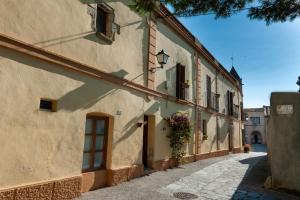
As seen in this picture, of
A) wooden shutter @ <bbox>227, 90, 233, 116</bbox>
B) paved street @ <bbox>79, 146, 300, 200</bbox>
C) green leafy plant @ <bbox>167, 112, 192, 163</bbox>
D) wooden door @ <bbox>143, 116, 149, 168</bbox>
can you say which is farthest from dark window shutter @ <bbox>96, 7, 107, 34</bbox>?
wooden shutter @ <bbox>227, 90, 233, 116</bbox>

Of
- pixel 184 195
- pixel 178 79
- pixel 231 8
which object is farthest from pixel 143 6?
pixel 178 79

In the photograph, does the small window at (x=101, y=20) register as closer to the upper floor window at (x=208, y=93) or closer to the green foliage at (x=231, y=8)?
the green foliage at (x=231, y=8)

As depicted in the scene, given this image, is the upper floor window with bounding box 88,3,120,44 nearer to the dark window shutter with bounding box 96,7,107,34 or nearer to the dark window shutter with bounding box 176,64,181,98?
the dark window shutter with bounding box 96,7,107,34

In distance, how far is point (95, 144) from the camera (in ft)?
22.6

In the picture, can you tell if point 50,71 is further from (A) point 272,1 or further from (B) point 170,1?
(A) point 272,1

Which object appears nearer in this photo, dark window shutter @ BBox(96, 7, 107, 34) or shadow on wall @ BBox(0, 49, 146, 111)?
shadow on wall @ BBox(0, 49, 146, 111)

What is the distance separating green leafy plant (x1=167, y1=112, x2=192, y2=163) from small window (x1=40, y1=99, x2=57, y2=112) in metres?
5.76

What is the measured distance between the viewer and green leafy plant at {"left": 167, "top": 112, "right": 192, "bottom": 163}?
1051cm

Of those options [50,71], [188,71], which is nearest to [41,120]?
[50,71]

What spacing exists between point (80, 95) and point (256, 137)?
5154cm

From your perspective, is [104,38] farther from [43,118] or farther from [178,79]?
[178,79]

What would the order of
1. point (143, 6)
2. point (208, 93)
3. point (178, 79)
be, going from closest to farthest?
1. point (143, 6)
2. point (178, 79)
3. point (208, 93)

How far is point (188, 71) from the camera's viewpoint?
12.9 metres

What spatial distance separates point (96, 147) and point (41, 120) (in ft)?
7.06
